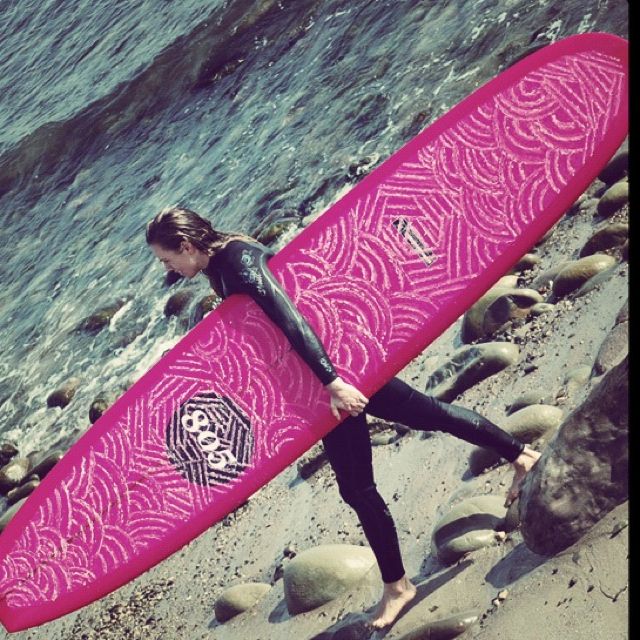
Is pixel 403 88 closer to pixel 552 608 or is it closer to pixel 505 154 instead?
pixel 505 154

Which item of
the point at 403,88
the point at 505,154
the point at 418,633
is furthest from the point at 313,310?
the point at 403,88

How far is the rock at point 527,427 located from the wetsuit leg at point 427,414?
45 cm

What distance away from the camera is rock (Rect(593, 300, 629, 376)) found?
12.9 feet

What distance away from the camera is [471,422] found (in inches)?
146

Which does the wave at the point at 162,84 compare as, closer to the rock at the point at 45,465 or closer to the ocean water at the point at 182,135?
the ocean water at the point at 182,135

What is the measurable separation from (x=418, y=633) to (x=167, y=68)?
13.6m

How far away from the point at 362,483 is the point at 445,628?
656 mm

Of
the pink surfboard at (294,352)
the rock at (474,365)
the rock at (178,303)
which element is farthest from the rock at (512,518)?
the rock at (178,303)

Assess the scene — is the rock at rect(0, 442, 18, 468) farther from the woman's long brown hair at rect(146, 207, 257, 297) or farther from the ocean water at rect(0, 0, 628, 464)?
the woman's long brown hair at rect(146, 207, 257, 297)

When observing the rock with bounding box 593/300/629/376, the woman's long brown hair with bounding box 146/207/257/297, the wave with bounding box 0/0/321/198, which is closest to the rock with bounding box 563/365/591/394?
the rock with bounding box 593/300/629/376

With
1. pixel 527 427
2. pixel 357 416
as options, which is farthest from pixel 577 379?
pixel 357 416

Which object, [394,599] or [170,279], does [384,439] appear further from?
[170,279]

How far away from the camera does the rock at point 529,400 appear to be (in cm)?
448

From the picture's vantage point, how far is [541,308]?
5285 millimetres
